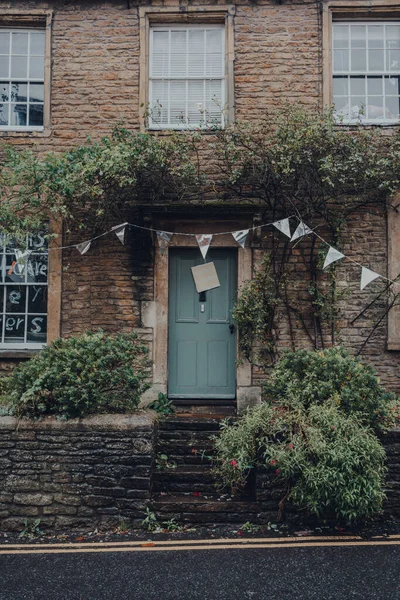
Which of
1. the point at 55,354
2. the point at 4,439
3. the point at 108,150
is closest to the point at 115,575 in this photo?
the point at 4,439

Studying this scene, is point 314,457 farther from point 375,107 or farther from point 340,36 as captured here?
point 340,36

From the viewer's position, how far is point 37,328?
30.5 feet

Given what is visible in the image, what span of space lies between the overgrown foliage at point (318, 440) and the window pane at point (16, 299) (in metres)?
4.01

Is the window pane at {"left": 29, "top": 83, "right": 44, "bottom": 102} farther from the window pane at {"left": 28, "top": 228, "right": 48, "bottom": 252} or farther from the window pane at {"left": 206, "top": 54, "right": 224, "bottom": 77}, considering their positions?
the window pane at {"left": 206, "top": 54, "right": 224, "bottom": 77}

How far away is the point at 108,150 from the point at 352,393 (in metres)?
4.63

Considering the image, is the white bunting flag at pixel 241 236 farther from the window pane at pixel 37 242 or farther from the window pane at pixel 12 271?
the window pane at pixel 12 271

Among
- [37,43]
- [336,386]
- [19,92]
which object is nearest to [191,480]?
[336,386]

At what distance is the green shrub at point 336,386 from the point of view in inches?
265

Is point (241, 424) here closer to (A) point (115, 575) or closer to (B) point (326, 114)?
(A) point (115, 575)

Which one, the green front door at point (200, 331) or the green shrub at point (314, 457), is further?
the green front door at point (200, 331)

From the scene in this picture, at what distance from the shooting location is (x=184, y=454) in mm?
7594

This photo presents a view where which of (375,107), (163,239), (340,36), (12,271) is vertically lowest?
(12,271)

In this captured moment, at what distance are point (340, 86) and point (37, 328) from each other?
5.99m

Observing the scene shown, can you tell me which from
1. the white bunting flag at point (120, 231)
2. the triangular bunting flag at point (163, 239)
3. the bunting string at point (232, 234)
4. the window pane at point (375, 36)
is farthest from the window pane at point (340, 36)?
the white bunting flag at point (120, 231)
